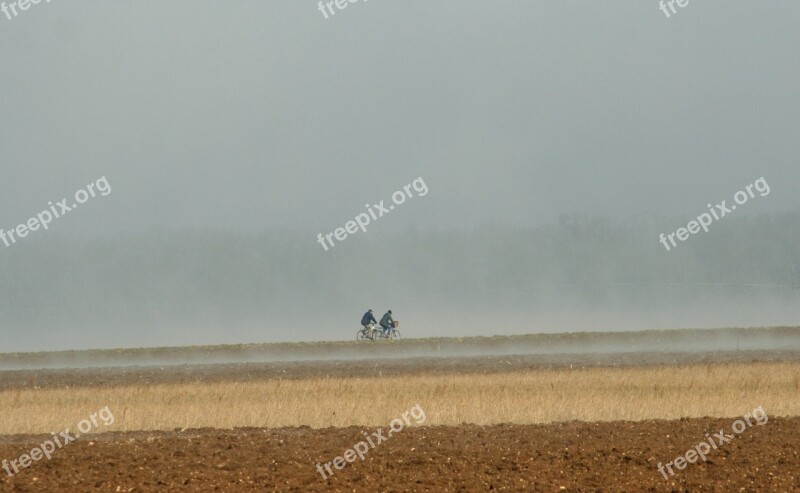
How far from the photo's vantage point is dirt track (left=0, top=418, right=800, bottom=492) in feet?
49.7

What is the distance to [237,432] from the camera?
20.6 metres

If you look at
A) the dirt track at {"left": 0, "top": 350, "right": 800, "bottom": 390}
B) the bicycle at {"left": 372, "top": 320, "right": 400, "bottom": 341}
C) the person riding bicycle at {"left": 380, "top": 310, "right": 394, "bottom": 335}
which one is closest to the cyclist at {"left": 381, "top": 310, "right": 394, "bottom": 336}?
the person riding bicycle at {"left": 380, "top": 310, "right": 394, "bottom": 335}

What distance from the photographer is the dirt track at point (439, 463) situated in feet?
49.7

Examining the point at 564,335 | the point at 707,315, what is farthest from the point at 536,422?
the point at 707,315

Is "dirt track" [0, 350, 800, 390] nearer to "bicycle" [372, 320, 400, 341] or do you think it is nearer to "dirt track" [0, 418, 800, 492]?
"bicycle" [372, 320, 400, 341]

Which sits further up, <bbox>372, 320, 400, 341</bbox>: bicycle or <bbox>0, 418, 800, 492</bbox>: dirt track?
<bbox>372, 320, 400, 341</bbox>: bicycle

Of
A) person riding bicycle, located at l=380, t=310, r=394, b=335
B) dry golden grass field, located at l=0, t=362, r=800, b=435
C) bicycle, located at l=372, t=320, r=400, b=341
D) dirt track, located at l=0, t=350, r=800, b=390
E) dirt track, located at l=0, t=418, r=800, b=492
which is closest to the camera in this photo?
dirt track, located at l=0, t=418, r=800, b=492

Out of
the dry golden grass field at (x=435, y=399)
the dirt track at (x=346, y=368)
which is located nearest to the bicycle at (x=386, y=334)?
the dirt track at (x=346, y=368)

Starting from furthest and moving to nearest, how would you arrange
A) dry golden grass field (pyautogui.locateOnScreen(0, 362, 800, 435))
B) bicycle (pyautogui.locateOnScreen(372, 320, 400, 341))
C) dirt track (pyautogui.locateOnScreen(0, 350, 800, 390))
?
bicycle (pyautogui.locateOnScreen(372, 320, 400, 341)) → dirt track (pyautogui.locateOnScreen(0, 350, 800, 390)) → dry golden grass field (pyautogui.locateOnScreen(0, 362, 800, 435))

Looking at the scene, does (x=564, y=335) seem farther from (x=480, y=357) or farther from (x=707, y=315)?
(x=707, y=315)

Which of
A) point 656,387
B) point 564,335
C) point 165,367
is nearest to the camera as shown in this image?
point 656,387

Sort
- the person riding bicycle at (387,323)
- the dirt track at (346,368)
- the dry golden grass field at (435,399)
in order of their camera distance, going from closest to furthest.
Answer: the dry golden grass field at (435,399), the dirt track at (346,368), the person riding bicycle at (387,323)

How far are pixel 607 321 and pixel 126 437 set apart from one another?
158 feet

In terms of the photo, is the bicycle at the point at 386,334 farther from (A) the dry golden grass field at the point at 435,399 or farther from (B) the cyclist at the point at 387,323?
(A) the dry golden grass field at the point at 435,399
